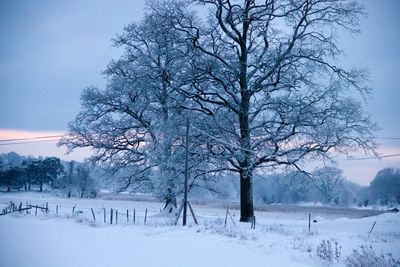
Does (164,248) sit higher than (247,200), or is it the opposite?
(247,200)

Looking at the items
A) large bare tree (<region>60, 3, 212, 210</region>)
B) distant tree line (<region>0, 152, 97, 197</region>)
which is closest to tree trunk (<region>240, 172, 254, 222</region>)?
large bare tree (<region>60, 3, 212, 210</region>)

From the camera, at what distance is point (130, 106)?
27984mm

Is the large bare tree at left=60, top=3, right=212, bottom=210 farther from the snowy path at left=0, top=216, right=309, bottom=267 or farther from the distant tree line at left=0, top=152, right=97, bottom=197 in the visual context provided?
the distant tree line at left=0, top=152, right=97, bottom=197

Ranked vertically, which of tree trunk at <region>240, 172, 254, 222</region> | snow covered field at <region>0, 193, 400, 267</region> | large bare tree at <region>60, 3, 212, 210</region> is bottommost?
snow covered field at <region>0, 193, 400, 267</region>

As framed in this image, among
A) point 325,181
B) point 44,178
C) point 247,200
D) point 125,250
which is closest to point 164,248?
point 125,250

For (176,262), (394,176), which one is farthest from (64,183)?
(394,176)

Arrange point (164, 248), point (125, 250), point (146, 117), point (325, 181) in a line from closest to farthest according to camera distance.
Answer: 1. point (125, 250)
2. point (164, 248)
3. point (325, 181)
4. point (146, 117)

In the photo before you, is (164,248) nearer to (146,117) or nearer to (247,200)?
(247,200)

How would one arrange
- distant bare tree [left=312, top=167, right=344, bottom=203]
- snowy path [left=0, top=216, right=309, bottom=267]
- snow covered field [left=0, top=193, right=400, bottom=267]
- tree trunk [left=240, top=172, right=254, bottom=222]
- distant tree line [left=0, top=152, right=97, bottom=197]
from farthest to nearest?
distant tree line [left=0, top=152, right=97, bottom=197], tree trunk [left=240, top=172, right=254, bottom=222], distant bare tree [left=312, top=167, right=344, bottom=203], snow covered field [left=0, top=193, right=400, bottom=267], snowy path [left=0, top=216, right=309, bottom=267]

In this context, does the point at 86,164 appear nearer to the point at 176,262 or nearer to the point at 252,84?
the point at 252,84

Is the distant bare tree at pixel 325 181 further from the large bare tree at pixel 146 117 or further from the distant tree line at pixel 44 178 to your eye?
the distant tree line at pixel 44 178

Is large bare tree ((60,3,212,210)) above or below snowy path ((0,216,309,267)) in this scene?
above

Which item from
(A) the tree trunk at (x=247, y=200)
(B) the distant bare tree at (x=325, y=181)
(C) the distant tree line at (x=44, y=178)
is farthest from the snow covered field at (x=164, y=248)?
(C) the distant tree line at (x=44, y=178)

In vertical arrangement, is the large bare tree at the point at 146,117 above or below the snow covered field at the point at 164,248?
above
